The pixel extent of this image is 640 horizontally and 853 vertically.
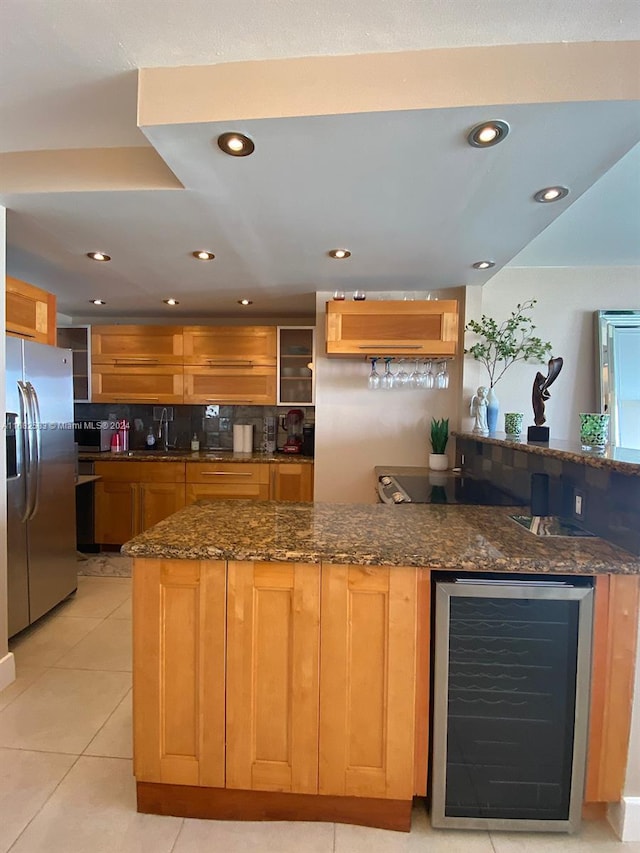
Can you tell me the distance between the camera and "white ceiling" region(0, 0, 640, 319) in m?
1.08

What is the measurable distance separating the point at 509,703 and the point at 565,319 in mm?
2828

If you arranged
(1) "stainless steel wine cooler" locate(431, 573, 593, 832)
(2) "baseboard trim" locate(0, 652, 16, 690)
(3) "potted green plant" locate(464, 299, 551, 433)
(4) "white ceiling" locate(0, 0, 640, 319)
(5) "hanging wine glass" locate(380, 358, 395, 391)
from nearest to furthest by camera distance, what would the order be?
1. (4) "white ceiling" locate(0, 0, 640, 319)
2. (1) "stainless steel wine cooler" locate(431, 573, 593, 832)
3. (2) "baseboard trim" locate(0, 652, 16, 690)
4. (3) "potted green plant" locate(464, 299, 551, 433)
5. (5) "hanging wine glass" locate(380, 358, 395, 391)

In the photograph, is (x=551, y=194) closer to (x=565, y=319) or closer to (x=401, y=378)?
(x=401, y=378)

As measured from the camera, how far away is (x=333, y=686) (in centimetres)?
123

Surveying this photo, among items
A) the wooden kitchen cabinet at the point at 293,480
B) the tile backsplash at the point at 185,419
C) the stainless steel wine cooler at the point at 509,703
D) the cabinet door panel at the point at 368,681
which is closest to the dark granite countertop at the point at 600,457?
the stainless steel wine cooler at the point at 509,703

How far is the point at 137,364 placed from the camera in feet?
12.7

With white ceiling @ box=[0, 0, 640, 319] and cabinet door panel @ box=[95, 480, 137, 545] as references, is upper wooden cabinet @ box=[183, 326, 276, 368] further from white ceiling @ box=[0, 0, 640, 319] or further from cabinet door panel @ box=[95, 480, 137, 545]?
cabinet door panel @ box=[95, 480, 137, 545]

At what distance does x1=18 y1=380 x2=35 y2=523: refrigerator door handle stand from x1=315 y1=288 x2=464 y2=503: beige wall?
6.25ft

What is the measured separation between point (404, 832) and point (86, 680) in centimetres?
163

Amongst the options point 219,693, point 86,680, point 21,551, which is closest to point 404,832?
point 219,693

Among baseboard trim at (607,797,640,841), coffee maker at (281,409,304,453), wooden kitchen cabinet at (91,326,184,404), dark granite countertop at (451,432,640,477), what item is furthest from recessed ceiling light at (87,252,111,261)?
baseboard trim at (607,797,640,841)

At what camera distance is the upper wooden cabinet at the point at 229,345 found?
383 cm

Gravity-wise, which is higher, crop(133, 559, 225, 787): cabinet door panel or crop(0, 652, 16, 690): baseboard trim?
crop(133, 559, 225, 787): cabinet door panel

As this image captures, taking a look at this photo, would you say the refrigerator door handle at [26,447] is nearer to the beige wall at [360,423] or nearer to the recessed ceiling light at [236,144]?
the recessed ceiling light at [236,144]
